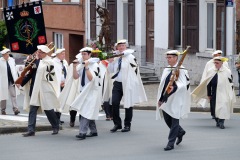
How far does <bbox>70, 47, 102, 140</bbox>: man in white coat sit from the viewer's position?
1593 centimetres

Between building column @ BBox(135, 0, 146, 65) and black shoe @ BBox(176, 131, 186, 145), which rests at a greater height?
building column @ BBox(135, 0, 146, 65)

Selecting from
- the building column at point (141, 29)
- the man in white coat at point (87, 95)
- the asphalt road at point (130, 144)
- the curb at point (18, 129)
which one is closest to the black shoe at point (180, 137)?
the asphalt road at point (130, 144)

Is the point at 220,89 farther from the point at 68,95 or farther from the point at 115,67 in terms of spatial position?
the point at 68,95

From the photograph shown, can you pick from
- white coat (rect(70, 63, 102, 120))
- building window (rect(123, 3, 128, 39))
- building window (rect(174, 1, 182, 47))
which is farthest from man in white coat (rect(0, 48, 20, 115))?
building window (rect(123, 3, 128, 39))

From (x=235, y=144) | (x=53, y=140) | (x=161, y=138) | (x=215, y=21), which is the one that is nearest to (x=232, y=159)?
(x=235, y=144)

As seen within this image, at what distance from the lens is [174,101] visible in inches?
572

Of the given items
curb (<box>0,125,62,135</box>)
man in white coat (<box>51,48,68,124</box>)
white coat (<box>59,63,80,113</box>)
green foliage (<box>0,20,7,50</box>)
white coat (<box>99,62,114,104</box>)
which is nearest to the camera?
curb (<box>0,125,62,135</box>)

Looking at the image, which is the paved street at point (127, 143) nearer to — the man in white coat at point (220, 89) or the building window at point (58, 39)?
the man in white coat at point (220, 89)

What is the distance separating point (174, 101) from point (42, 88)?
3058 mm

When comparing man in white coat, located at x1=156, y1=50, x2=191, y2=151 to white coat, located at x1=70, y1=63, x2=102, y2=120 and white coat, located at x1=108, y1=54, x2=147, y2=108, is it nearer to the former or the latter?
white coat, located at x1=70, y1=63, x2=102, y2=120

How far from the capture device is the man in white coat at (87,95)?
1593 cm

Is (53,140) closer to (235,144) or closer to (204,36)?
(235,144)

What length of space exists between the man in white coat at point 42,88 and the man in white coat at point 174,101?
2.64 meters

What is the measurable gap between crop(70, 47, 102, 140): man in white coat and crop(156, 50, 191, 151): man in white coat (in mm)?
1719
